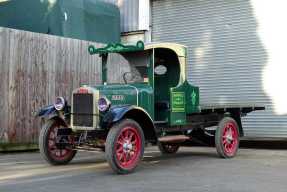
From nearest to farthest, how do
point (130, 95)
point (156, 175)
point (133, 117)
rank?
1. point (156, 175)
2. point (133, 117)
3. point (130, 95)

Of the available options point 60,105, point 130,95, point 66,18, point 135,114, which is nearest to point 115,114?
point 135,114

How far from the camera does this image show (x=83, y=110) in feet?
32.4

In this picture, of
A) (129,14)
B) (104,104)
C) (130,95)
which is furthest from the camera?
(129,14)

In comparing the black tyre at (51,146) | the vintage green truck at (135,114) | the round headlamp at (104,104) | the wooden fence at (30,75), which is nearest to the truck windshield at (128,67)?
the vintage green truck at (135,114)

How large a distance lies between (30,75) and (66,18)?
3.39 m

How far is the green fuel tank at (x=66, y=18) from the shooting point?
16594mm

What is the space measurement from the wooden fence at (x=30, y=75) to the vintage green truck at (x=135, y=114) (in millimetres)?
3098

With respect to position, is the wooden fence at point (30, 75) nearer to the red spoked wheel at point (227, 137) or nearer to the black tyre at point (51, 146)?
the black tyre at point (51, 146)

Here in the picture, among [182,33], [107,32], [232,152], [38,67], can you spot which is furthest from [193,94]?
[107,32]

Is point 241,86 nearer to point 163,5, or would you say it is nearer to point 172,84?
point 163,5

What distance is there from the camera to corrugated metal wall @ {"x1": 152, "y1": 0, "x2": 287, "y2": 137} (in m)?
15.6

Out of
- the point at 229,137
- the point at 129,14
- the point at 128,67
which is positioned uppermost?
the point at 129,14

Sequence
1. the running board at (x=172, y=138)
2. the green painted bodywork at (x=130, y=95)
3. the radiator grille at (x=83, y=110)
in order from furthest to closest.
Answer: the running board at (x=172, y=138), the green painted bodywork at (x=130, y=95), the radiator grille at (x=83, y=110)

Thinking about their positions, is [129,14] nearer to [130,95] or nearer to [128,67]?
[128,67]
